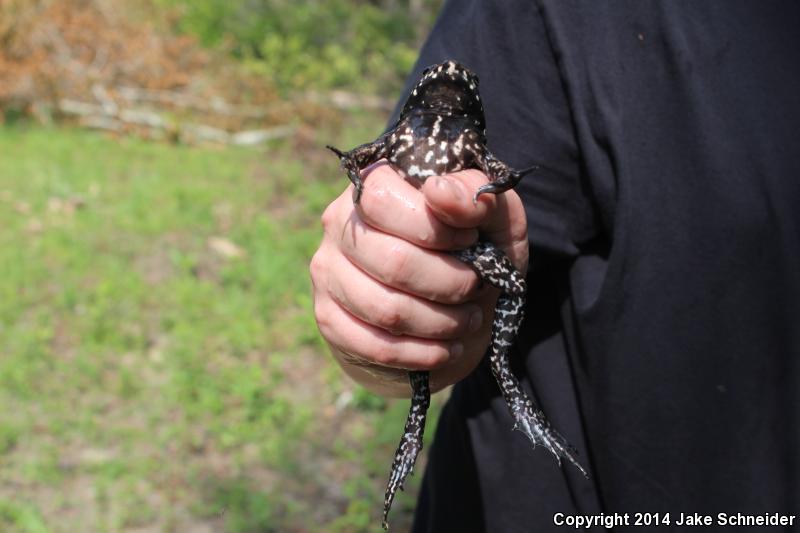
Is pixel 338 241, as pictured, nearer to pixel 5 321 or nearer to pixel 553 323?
pixel 553 323

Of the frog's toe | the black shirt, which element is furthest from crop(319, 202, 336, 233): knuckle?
the frog's toe

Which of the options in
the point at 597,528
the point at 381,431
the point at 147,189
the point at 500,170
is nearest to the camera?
the point at 500,170

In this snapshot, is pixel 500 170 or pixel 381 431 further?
pixel 381 431

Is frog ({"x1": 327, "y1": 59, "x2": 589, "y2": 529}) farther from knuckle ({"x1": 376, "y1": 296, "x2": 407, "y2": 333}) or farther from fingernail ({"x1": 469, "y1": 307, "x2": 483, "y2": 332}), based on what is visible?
knuckle ({"x1": 376, "y1": 296, "x2": 407, "y2": 333})

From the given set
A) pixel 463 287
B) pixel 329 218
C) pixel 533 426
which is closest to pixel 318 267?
pixel 329 218

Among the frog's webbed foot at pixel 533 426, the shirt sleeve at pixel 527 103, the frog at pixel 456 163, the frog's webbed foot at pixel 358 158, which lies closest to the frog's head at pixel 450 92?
the frog at pixel 456 163

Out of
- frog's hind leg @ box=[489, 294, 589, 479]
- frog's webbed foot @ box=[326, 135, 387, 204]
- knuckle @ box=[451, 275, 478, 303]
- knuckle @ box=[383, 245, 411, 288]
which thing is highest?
frog's webbed foot @ box=[326, 135, 387, 204]

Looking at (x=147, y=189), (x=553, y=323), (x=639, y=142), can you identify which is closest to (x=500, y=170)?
(x=639, y=142)
